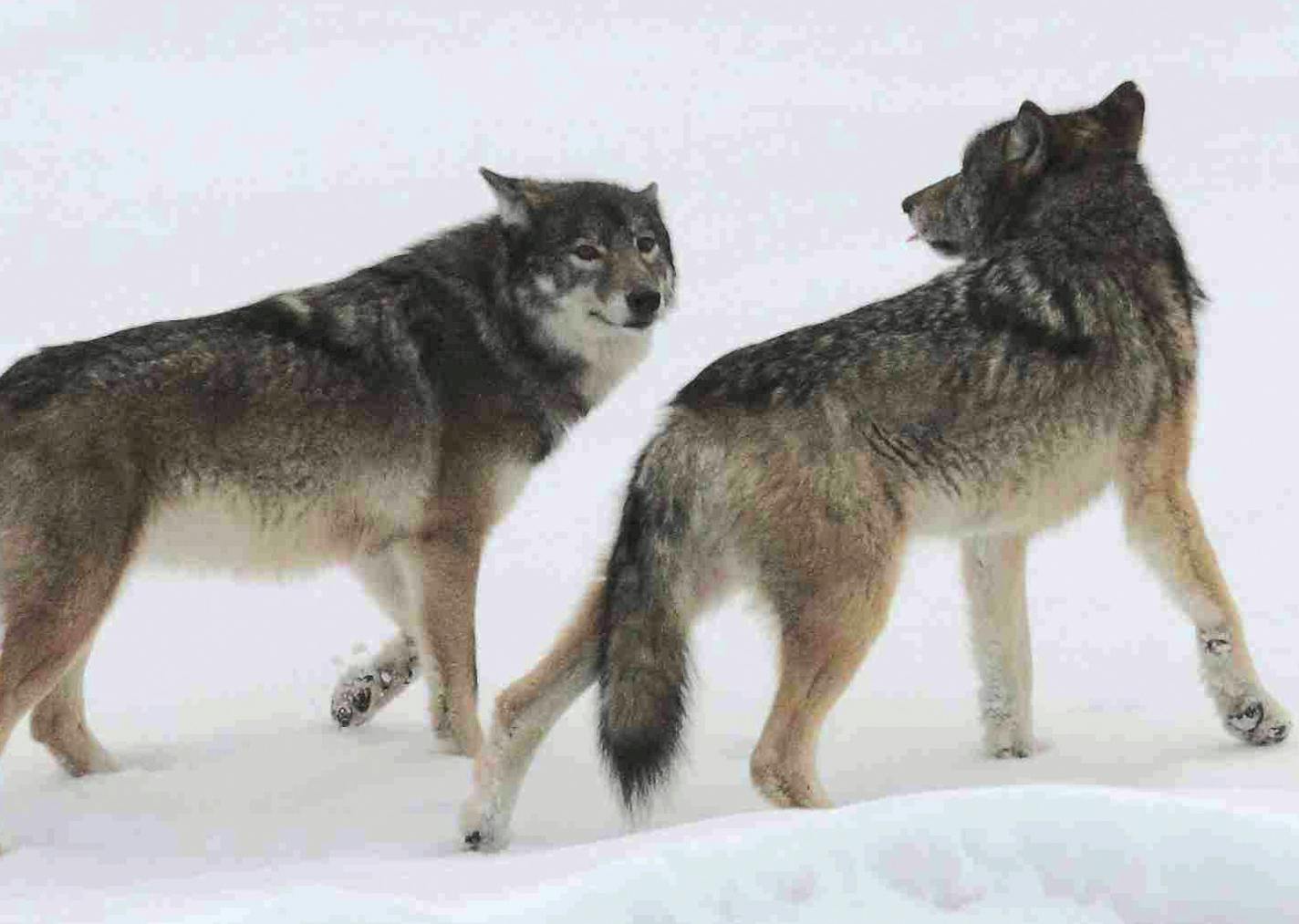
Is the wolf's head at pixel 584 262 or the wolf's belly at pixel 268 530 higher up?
the wolf's head at pixel 584 262

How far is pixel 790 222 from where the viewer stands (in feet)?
48.1

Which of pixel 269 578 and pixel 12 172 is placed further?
pixel 12 172

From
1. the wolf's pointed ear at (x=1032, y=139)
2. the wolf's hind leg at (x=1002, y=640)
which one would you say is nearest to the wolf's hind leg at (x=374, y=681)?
the wolf's hind leg at (x=1002, y=640)

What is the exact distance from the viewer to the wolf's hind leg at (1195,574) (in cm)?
535

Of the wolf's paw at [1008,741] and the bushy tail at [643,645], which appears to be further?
the wolf's paw at [1008,741]

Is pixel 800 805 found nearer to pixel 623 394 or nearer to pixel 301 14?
pixel 623 394

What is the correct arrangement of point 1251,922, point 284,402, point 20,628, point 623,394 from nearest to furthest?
point 1251,922 < point 20,628 < point 284,402 < point 623,394

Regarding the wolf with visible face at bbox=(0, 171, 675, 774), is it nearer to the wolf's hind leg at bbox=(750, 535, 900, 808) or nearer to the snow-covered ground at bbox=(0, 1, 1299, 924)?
the snow-covered ground at bbox=(0, 1, 1299, 924)

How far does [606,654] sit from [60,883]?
144cm

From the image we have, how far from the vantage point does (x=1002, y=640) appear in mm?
5828

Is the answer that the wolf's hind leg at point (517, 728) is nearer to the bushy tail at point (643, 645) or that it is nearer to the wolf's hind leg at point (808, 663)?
the bushy tail at point (643, 645)

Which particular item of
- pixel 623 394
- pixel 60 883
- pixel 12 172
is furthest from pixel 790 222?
pixel 60 883

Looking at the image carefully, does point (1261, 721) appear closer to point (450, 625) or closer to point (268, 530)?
point (450, 625)

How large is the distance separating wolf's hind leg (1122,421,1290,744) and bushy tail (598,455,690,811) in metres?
1.39
